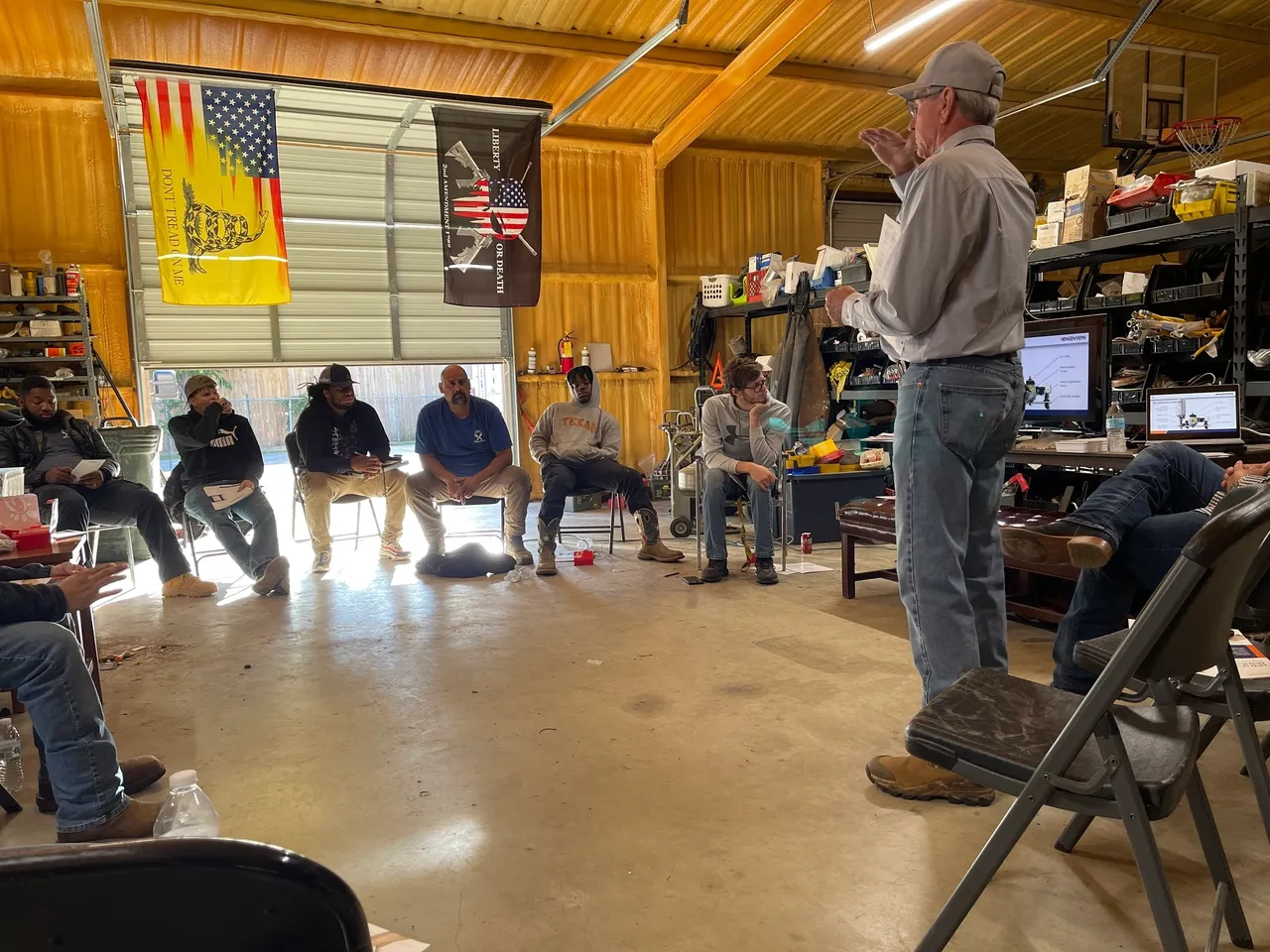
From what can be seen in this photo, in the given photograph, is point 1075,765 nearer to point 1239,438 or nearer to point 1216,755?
point 1216,755

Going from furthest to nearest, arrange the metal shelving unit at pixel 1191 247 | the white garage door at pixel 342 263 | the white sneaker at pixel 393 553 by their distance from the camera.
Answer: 1. the white garage door at pixel 342 263
2. the white sneaker at pixel 393 553
3. the metal shelving unit at pixel 1191 247

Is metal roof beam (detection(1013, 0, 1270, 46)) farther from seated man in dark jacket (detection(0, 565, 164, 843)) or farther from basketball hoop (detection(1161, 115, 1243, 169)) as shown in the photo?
seated man in dark jacket (detection(0, 565, 164, 843))

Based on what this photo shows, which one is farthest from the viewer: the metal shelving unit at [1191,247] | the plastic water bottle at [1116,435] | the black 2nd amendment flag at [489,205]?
the black 2nd amendment flag at [489,205]

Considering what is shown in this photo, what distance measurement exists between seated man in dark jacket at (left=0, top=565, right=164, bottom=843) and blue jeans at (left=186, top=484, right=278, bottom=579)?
3.14 meters

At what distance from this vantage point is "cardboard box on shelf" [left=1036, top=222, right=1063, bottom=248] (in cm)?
539

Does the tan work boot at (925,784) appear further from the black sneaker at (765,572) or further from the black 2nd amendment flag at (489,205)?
the black 2nd amendment flag at (489,205)

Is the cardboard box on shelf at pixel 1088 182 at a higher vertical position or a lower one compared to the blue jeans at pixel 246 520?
higher

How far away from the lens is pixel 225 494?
5207 mm

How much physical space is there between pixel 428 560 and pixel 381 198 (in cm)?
538

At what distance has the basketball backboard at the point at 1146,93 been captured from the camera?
8.12 meters

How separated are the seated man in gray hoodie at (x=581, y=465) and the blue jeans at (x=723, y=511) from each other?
0.54m

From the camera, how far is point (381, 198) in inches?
370

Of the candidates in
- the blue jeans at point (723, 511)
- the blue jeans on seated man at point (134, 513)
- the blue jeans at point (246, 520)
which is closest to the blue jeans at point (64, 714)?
the blue jeans on seated man at point (134, 513)

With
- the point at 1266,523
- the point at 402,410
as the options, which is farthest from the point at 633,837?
the point at 402,410
